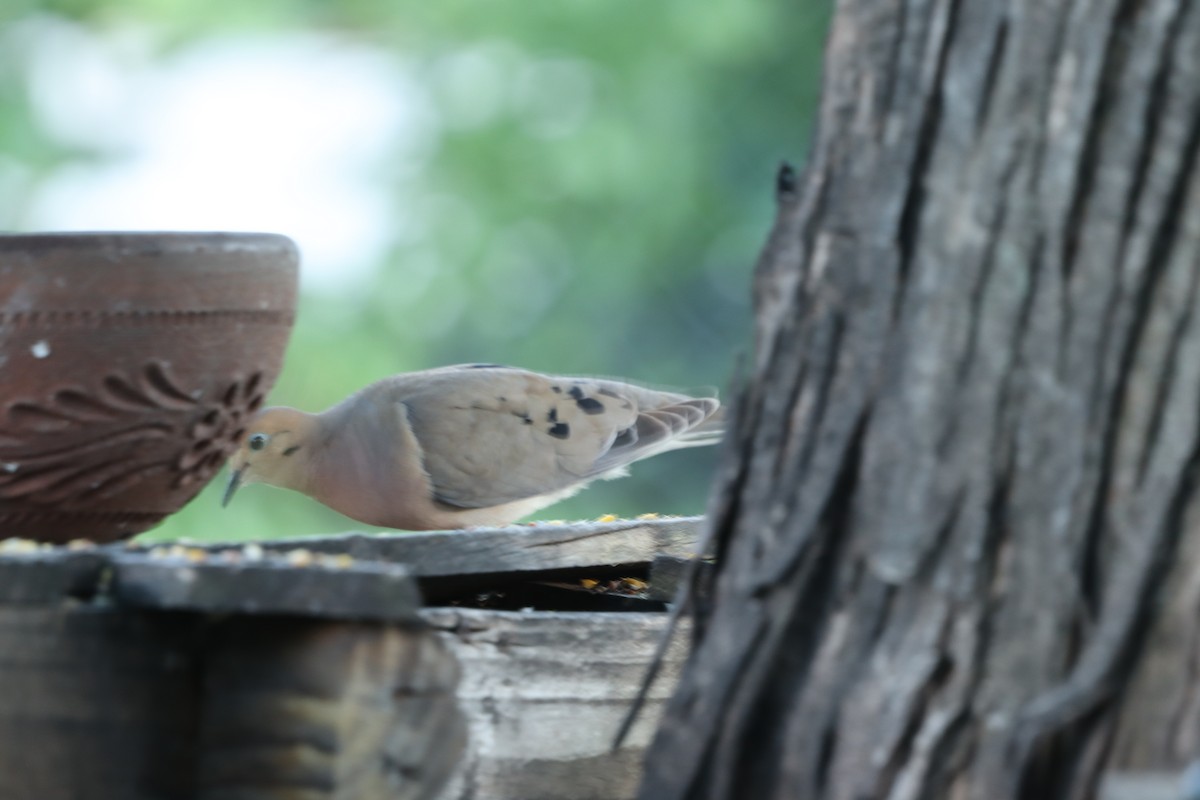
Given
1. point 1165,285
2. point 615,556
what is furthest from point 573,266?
point 1165,285

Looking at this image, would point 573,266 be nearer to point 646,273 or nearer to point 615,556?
point 646,273

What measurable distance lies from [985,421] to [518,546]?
0.88 metres

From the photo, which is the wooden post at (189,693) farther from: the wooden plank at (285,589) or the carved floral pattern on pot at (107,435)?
the carved floral pattern on pot at (107,435)

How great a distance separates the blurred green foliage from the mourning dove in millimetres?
2736

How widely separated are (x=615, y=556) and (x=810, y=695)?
3.01 ft

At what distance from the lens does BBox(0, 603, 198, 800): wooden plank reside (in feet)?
4.31

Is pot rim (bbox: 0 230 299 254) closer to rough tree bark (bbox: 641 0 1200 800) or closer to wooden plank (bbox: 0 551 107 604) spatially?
wooden plank (bbox: 0 551 107 604)

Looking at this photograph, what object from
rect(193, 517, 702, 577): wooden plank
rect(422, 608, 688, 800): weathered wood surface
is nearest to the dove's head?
rect(193, 517, 702, 577): wooden plank

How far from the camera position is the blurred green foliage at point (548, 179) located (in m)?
6.54

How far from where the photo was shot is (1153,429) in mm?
1192

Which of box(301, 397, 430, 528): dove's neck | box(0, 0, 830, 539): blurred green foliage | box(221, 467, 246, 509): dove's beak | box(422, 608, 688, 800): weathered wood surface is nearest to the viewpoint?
box(422, 608, 688, 800): weathered wood surface

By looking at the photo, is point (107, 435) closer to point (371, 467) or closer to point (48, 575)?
point (48, 575)

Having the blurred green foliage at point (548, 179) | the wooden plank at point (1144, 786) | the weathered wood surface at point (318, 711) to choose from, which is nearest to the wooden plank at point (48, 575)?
the weathered wood surface at point (318, 711)

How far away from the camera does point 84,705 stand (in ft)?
4.38
